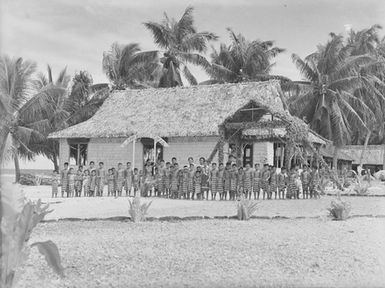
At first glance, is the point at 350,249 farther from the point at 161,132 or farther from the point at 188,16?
the point at 188,16

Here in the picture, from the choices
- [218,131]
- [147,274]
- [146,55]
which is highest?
[146,55]

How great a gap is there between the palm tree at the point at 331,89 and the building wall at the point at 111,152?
354 inches

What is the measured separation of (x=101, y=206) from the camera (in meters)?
12.8

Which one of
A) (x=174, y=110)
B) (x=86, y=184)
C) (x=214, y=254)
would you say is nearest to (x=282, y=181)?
(x=86, y=184)

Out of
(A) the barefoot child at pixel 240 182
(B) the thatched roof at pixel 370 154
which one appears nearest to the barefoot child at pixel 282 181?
(A) the barefoot child at pixel 240 182

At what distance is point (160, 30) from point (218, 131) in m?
9.44

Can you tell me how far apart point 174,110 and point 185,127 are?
177 centimetres

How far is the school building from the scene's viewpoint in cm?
2100

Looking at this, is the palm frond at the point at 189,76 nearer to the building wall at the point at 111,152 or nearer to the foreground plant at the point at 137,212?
the building wall at the point at 111,152

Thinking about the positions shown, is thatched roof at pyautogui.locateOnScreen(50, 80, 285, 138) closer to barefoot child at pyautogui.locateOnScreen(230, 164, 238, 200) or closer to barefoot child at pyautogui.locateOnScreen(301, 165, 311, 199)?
barefoot child at pyautogui.locateOnScreen(301, 165, 311, 199)

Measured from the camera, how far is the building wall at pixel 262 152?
21703 millimetres

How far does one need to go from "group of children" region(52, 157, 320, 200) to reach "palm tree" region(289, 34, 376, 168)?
35.2 ft

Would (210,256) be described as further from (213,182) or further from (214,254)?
(213,182)

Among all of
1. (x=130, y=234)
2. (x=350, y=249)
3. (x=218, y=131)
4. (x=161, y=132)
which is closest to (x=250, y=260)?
(x=350, y=249)
